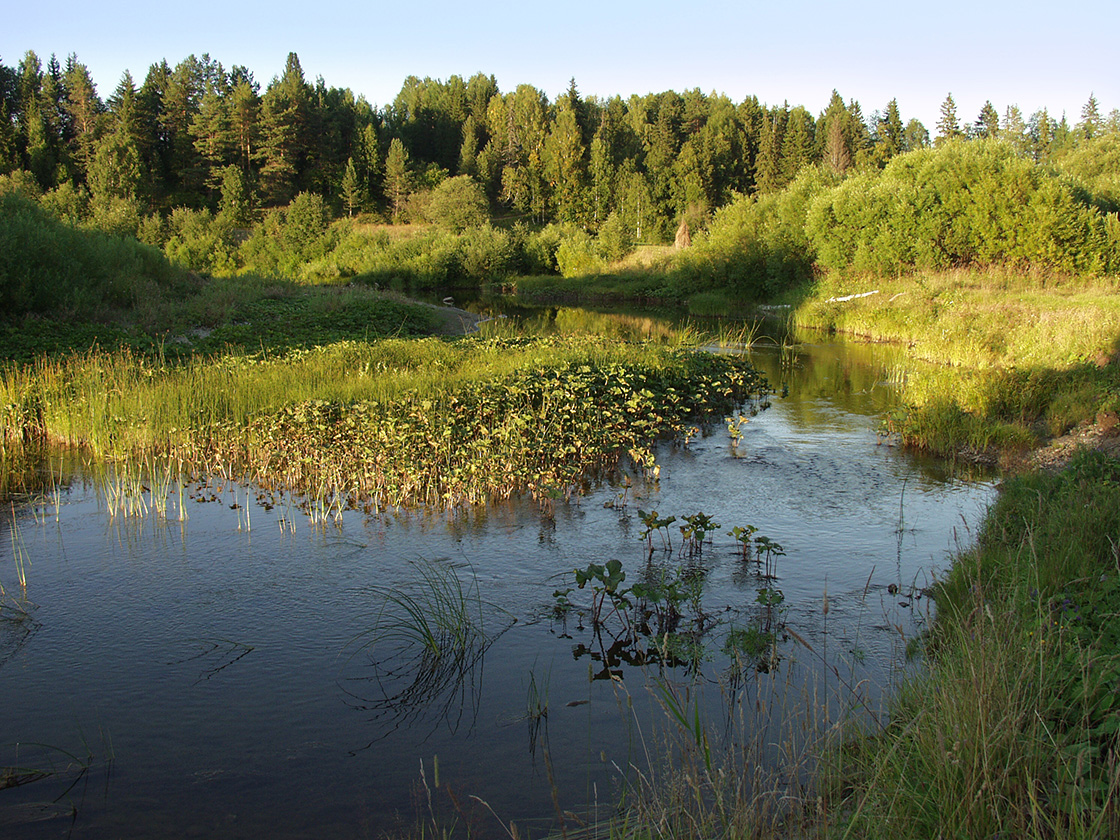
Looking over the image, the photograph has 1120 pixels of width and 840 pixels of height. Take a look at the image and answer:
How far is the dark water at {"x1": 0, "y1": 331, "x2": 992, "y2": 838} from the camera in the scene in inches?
179

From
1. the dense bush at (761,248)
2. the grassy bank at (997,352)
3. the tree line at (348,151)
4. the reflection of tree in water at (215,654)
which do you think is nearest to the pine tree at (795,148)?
the tree line at (348,151)

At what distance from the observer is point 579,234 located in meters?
62.9

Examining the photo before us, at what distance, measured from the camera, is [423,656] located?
6.07 metres

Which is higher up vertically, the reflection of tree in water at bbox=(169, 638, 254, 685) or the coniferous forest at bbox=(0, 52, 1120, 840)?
the coniferous forest at bbox=(0, 52, 1120, 840)

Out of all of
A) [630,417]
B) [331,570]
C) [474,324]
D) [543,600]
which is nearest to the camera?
[543,600]

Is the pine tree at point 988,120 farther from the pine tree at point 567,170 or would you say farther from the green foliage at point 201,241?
the green foliage at point 201,241

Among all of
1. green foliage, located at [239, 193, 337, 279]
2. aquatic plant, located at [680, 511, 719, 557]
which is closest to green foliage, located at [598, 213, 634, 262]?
green foliage, located at [239, 193, 337, 279]

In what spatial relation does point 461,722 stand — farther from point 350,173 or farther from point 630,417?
point 350,173

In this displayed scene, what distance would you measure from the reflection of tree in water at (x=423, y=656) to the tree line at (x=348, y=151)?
57.4 m

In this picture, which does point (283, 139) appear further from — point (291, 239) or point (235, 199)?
point (291, 239)

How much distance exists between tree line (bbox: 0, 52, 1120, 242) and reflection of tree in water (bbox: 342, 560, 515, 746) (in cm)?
5740

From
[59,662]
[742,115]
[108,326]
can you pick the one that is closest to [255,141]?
[742,115]

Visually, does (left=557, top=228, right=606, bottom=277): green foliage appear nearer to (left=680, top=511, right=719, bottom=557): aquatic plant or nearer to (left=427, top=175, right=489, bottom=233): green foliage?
(left=427, top=175, right=489, bottom=233): green foliage

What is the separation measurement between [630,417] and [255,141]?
7609 cm
